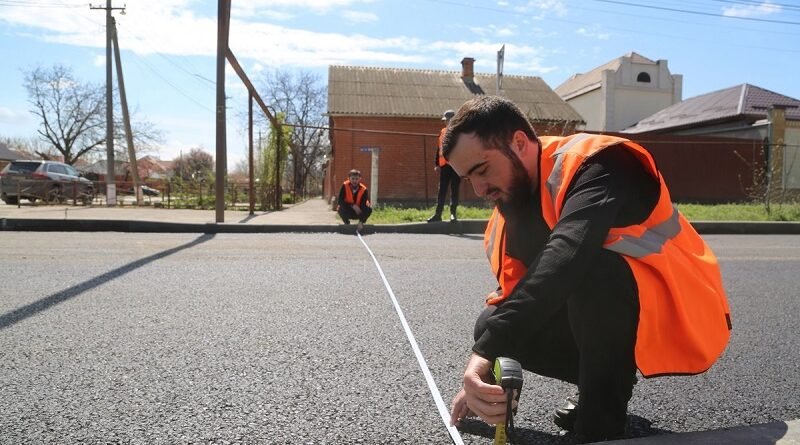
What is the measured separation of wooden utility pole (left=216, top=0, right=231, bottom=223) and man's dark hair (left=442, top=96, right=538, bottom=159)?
28.1ft

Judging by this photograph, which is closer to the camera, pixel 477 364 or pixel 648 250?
pixel 477 364

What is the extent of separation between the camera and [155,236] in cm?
809

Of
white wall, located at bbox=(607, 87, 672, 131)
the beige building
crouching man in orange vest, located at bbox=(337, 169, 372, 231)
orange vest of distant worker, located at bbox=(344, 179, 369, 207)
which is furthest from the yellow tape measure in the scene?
white wall, located at bbox=(607, 87, 672, 131)

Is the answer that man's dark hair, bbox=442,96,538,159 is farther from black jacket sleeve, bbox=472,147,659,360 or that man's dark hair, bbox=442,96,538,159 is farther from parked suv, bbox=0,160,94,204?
parked suv, bbox=0,160,94,204

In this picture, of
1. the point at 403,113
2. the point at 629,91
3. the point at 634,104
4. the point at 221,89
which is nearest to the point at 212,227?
the point at 221,89

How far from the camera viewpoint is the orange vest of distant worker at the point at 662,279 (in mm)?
1587

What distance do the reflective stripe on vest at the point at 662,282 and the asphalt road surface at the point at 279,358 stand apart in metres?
0.51

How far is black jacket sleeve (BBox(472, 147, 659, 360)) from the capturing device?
4.66 feet

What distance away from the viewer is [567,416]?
6.56ft

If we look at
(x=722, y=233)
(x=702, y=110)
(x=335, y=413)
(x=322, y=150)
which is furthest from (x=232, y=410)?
(x=322, y=150)

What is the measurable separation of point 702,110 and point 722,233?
17660 mm

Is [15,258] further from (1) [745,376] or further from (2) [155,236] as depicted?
(1) [745,376]

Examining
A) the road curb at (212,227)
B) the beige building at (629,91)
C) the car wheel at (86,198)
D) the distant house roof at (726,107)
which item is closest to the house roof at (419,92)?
the distant house roof at (726,107)

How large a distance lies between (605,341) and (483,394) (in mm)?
479
